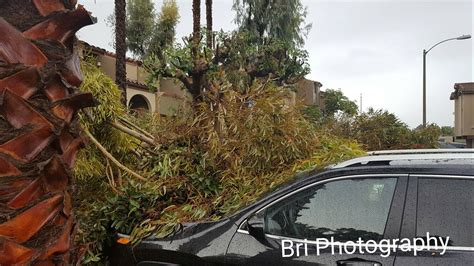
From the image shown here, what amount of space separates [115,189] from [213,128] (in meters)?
1.37

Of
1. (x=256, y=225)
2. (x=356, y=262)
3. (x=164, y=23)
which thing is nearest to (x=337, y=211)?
(x=356, y=262)

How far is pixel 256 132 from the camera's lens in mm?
4723

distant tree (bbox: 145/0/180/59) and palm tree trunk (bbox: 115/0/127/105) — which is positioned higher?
distant tree (bbox: 145/0/180/59)

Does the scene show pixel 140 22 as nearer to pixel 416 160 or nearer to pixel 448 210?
pixel 416 160

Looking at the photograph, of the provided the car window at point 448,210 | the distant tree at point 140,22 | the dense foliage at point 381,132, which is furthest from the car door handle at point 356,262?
the distant tree at point 140,22

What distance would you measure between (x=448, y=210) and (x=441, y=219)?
67 millimetres

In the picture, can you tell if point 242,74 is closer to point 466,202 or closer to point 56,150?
point 466,202

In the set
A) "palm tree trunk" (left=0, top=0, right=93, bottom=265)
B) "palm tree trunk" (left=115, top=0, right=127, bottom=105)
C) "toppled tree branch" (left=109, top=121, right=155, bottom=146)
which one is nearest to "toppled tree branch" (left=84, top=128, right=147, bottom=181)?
"toppled tree branch" (left=109, top=121, right=155, bottom=146)

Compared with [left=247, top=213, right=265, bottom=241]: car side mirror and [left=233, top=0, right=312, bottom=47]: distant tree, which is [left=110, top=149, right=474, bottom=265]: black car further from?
[left=233, top=0, right=312, bottom=47]: distant tree

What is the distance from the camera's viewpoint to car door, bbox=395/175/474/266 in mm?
2359

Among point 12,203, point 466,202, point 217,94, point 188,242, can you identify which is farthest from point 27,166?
point 217,94

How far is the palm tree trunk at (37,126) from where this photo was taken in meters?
1.38

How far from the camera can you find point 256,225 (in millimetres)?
2779

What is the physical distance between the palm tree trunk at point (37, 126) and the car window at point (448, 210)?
1.96m
